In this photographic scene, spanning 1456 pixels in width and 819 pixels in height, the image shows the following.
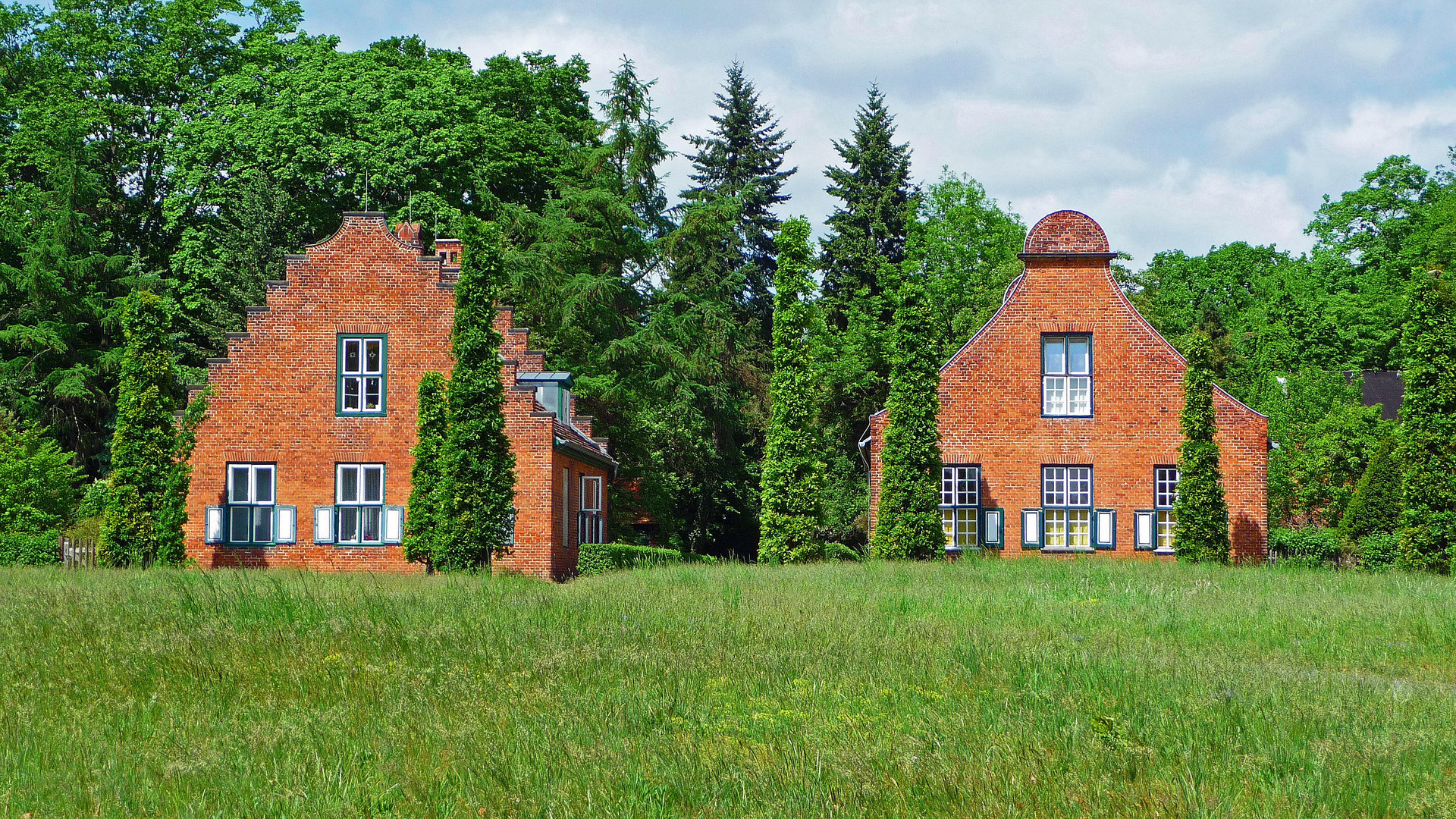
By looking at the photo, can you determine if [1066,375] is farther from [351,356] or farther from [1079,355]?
[351,356]

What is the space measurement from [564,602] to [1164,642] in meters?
6.60

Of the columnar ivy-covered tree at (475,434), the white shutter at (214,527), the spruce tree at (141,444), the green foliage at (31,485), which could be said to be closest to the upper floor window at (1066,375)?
the columnar ivy-covered tree at (475,434)

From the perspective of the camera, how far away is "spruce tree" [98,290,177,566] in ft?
83.4

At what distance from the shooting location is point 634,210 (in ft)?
140

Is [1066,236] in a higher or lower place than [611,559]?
higher

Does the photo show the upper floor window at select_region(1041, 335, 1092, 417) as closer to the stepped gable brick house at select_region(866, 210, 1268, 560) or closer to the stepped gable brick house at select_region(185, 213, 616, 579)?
the stepped gable brick house at select_region(866, 210, 1268, 560)

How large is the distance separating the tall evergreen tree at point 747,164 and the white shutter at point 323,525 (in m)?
26.0

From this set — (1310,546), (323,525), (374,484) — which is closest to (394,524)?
(374,484)

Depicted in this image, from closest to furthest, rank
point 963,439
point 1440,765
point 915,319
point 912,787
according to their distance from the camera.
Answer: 1. point 912,787
2. point 1440,765
3. point 915,319
4. point 963,439

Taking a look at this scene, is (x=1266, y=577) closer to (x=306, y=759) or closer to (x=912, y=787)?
(x=912, y=787)

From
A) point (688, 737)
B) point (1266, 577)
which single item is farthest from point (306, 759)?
point (1266, 577)

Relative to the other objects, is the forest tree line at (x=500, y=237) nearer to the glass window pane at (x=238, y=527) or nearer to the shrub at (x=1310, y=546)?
the shrub at (x=1310, y=546)

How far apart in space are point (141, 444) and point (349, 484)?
4.45 metres

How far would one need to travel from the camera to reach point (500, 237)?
37.8 meters
